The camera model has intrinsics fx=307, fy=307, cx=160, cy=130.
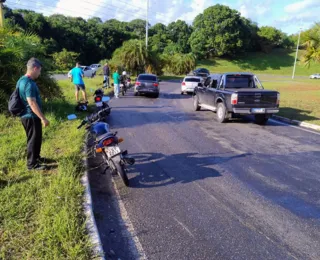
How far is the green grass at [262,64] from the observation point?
71062mm

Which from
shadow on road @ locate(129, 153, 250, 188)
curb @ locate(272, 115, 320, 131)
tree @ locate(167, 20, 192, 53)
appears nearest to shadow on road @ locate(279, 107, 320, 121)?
curb @ locate(272, 115, 320, 131)

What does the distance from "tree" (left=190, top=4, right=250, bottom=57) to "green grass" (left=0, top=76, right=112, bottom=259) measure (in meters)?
72.0

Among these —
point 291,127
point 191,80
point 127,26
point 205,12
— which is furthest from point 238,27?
point 291,127

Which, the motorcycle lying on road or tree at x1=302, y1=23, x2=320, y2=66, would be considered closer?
the motorcycle lying on road

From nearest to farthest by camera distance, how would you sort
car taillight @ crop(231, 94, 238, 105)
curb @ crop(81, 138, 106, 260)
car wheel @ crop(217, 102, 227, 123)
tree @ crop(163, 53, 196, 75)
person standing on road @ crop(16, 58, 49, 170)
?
curb @ crop(81, 138, 106, 260)
person standing on road @ crop(16, 58, 49, 170)
car taillight @ crop(231, 94, 238, 105)
car wheel @ crop(217, 102, 227, 123)
tree @ crop(163, 53, 196, 75)

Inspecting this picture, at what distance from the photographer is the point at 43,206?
3.98 metres

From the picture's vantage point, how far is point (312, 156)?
7.18 m

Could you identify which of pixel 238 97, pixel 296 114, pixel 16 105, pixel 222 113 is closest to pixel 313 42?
pixel 296 114

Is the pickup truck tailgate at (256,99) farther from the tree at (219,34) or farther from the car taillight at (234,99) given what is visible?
the tree at (219,34)

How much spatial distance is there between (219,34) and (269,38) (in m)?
17.2

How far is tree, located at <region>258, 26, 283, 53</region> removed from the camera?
270 feet

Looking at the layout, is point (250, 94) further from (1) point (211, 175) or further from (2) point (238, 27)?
(2) point (238, 27)

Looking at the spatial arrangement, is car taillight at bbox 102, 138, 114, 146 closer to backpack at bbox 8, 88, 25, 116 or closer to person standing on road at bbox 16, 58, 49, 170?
person standing on road at bbox 16, 58, 49, 170

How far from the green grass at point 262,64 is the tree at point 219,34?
109 inches
